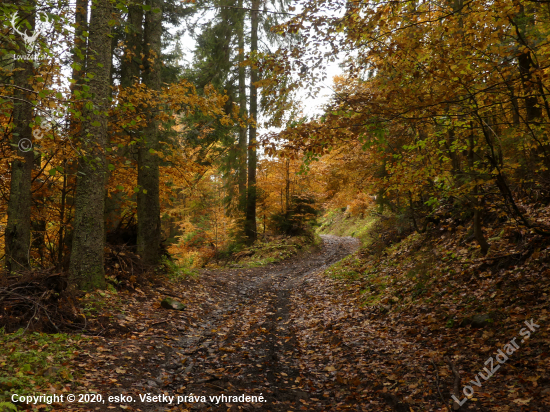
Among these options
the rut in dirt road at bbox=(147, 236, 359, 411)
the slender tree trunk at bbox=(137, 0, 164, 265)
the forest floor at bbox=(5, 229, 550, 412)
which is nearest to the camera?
the forest floor at bbox=(5, 229, 550, 412)

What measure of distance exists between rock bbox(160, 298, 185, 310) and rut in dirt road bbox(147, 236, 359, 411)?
2.34 feet

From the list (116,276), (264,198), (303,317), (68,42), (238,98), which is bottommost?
(303,317)

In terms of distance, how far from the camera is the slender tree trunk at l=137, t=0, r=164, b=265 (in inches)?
379

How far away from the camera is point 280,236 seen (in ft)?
65.7

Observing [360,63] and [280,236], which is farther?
[280,236]

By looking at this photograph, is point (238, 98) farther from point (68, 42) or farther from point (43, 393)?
point (43, 393)

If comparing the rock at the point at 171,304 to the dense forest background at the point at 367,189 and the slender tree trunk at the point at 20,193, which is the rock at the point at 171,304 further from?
the slender tree trunk at the point at 20,193

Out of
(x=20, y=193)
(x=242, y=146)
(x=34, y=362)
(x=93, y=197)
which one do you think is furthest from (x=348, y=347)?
(x=242, y=146)

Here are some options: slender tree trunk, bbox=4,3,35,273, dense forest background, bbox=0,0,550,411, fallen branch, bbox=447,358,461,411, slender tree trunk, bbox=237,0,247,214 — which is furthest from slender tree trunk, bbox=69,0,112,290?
slender tree trunk, bbox=237,0,247,214

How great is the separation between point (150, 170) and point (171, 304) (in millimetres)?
4091

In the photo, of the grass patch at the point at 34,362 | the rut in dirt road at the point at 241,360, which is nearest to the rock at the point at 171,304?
the rut in dirt road at the point at 241,360

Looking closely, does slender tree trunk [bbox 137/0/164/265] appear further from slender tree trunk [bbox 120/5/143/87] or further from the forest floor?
the forest floor

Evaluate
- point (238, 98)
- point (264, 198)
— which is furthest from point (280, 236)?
point (238, 98)

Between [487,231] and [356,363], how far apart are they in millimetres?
5338
